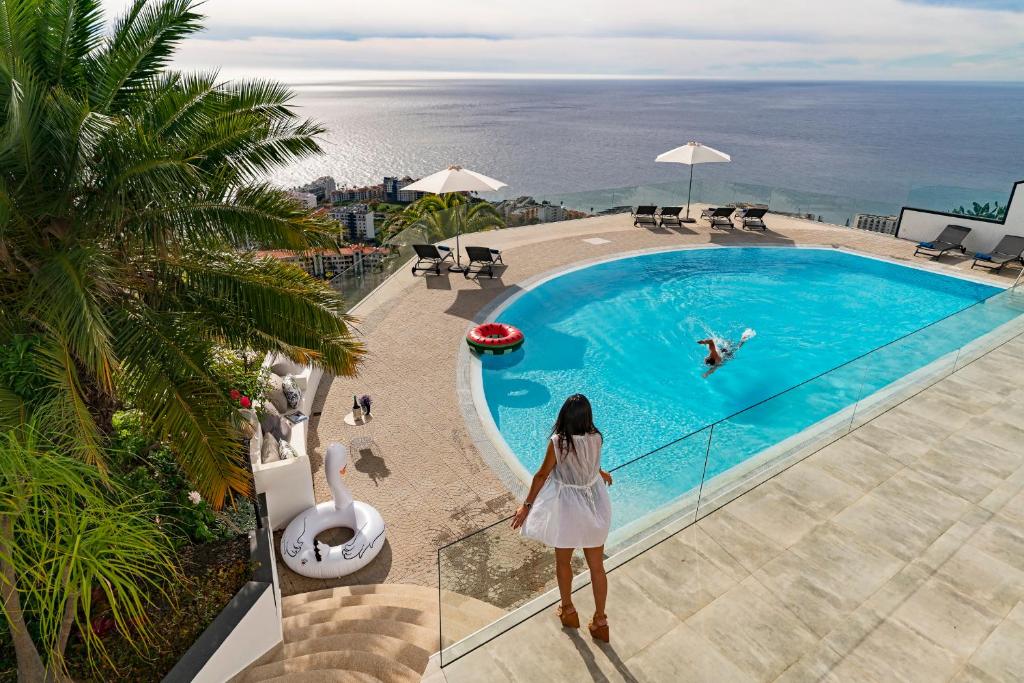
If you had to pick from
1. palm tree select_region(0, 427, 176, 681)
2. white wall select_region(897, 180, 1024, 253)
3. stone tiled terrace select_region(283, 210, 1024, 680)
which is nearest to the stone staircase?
stone tiled terrace select_region(283, 210, 1024, 680)

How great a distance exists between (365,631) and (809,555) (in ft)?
14.0

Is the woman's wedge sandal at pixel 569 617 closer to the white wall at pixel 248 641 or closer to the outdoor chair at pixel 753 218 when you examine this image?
the white wall at pixel 248 641

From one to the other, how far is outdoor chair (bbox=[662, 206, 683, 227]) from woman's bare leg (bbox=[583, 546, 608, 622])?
1990 centimetres

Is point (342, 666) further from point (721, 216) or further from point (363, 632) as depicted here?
point (721, 216)

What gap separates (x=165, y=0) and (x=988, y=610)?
897 cm

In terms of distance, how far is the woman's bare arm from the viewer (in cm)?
416

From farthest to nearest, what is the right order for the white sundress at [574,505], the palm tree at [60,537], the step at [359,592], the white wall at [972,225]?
the white wall at [972,225], the step at [359,592], the white sundress at [574,505], the palm tree at [60,537]

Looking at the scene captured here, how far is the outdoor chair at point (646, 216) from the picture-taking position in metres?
22.6

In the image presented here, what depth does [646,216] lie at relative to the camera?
22.8 metres

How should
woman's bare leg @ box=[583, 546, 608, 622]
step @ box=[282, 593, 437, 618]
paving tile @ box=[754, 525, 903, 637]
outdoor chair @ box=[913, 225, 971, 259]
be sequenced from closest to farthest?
woman's bare leg @ box=[583, 546, 608, 622] → paving tile @ box=[754, 525, 903, 637] → step @ box=[282, 593, 437, 618] → outdoor chair @ box=[913, 225, 971, 259]

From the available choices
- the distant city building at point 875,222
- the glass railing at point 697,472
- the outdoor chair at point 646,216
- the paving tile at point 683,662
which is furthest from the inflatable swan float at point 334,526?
the distant city building at point 875,222

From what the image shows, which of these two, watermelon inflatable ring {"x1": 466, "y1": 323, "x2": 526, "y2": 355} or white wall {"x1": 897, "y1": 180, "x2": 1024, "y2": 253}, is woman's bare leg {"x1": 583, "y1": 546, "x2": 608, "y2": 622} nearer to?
watermelon inflatable ring {"x1": 466, "y1": 323, "x2": 526, "y2": 355}

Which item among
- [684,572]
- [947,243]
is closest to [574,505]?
[684,572]

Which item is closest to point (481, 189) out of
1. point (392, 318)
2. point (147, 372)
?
point (392, 318)
